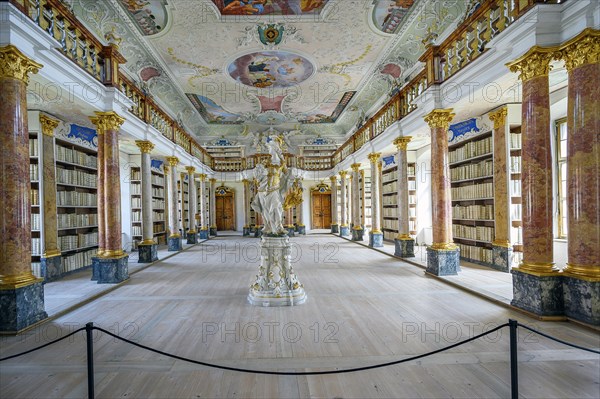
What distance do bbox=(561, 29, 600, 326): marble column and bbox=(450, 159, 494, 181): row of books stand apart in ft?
12.5

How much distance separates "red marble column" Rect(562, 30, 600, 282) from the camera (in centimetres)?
406

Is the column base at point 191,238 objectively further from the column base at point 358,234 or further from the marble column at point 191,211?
the column base at point 358,234

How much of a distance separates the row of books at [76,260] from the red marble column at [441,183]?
8881mm

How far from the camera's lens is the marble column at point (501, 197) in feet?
24.0

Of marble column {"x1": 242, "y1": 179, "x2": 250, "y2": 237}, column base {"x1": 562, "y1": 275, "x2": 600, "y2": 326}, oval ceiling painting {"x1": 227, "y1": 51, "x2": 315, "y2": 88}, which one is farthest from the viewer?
marble column {"x1": 242, "y1": 179, "x2": 250, "y2": 237}

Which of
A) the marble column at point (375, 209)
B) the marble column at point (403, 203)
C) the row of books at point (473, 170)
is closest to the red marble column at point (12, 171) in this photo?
the marble column at point (403, 203)

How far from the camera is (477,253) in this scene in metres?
8.36

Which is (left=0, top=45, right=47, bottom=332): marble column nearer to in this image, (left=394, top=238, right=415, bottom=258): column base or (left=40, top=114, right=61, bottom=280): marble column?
(left=40, top=114, right=61, bottom=280): marble column

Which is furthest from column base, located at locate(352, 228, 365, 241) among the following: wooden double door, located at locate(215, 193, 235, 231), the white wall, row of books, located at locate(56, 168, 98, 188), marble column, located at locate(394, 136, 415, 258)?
row of books, located at locate(56, 168, 98, 188)

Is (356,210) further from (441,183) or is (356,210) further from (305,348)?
(305,348)

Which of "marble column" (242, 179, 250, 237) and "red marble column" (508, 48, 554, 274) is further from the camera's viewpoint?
"marble column" (242, 179, 250, 237)

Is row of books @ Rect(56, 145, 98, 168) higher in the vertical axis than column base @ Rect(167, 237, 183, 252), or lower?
higher

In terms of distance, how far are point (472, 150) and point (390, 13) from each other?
413cm

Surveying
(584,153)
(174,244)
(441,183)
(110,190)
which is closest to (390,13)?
(441,183)
